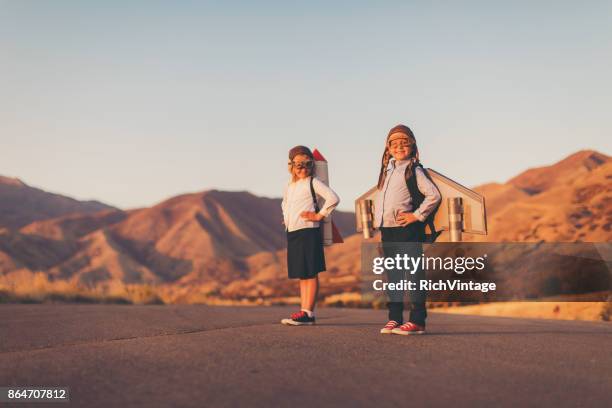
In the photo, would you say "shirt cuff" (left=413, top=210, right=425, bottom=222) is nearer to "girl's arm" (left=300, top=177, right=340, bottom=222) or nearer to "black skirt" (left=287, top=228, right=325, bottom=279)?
"girl's arm" (left=300, top=177, right=340, bottom=222)

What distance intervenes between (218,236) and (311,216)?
86.8 m

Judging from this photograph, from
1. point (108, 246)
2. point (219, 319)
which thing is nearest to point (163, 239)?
point (108, 246)

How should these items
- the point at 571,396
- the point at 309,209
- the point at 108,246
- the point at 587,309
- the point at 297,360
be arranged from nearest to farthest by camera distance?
1. the point at 571,396
2. the point at 297,360
3. the point at 309,209
4. the point at 587,309
5. the point at 108,246

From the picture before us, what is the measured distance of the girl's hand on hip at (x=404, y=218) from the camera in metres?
6.96

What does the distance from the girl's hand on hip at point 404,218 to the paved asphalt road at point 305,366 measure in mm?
1133

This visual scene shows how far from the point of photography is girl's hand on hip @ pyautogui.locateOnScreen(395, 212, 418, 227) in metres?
6.96

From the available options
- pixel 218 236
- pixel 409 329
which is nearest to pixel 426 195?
pixel 409 329

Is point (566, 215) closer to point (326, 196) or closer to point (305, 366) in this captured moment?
point (326, 196)

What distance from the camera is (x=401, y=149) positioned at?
288 inches

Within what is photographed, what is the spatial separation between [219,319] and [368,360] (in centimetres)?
419

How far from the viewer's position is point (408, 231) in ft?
23.0

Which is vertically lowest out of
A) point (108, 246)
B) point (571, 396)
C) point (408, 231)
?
point (571, 396)

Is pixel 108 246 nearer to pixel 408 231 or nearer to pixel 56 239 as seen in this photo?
pixel 56 239

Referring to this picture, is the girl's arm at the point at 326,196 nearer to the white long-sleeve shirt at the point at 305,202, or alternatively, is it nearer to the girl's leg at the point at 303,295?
the white long-sleeve shirt at the point at 305,202
